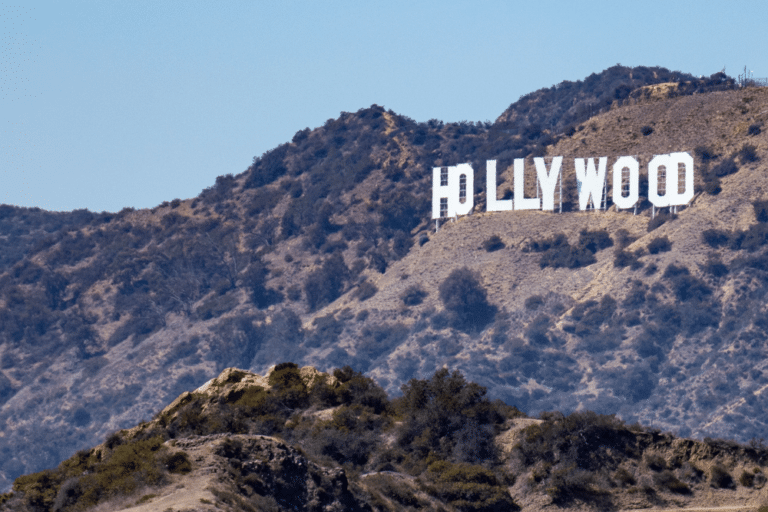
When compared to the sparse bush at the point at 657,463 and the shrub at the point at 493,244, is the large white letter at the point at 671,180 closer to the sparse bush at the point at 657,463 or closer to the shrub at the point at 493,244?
the shrub at the point at 493,244

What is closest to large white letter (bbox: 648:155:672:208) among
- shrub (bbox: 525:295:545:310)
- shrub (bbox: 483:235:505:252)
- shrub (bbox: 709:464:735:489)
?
shrub (bbox: 525:295:545:310)

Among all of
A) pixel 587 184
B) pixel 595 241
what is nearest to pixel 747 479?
pixel 587 184

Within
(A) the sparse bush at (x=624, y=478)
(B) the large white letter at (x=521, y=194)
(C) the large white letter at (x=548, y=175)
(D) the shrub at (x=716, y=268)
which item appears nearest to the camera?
(A) the sparse bush at (x=624, y=478)

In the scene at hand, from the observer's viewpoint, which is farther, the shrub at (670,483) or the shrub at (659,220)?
the shrub at (659,220)

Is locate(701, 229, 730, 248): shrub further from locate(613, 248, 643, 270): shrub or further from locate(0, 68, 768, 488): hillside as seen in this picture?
locate(613, 248, 643, 270): shrub

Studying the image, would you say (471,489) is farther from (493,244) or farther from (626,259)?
(493,244)

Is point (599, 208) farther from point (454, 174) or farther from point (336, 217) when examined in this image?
point (336, 217)

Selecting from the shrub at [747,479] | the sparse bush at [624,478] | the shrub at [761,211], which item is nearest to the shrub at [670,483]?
the sparse bush at [624,478]
